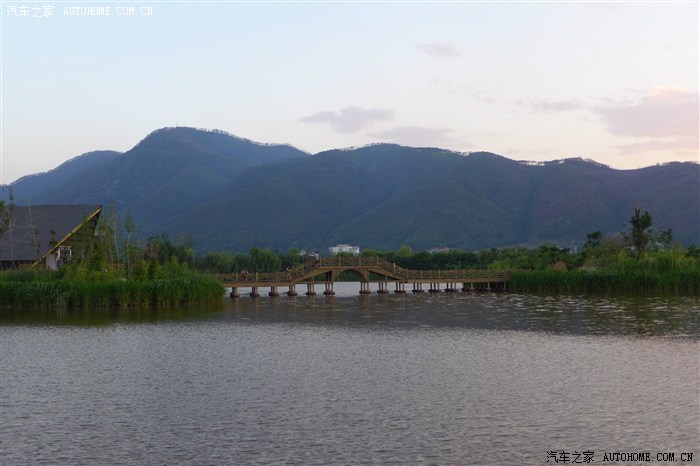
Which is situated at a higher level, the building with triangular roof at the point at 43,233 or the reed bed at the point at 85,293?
the building with triangular roof at the point at 43,233

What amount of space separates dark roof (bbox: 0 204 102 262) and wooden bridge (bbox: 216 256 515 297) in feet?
40.8

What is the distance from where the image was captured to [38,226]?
58938 mm

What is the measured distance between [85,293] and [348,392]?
105 feet

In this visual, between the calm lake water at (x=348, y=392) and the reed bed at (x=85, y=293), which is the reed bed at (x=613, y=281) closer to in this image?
the calm lake water at (x=348, y=392)

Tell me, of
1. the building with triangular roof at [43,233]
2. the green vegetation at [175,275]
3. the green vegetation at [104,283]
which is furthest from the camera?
the building with triangular roof at [43,233]

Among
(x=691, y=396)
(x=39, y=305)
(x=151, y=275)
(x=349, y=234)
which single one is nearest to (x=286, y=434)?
(x=691, y=396)

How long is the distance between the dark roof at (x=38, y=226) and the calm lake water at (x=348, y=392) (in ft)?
73.1

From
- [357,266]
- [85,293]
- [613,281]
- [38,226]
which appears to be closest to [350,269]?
[357,266]

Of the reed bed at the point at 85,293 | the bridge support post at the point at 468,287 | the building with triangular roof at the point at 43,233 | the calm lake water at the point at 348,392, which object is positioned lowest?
the calm lake water at the point at 348,392

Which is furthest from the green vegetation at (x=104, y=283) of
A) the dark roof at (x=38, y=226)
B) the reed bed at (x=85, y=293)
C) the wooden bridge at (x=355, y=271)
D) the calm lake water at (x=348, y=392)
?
the calm lake water at (x=348, y=392)

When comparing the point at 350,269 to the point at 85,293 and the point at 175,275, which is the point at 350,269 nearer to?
the point at 175,275

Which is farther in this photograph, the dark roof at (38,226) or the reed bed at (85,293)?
the dark roof at (38,226)

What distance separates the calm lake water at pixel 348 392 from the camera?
1434 centimetres

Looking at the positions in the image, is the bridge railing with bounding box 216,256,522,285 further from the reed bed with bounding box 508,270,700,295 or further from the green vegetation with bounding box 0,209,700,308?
the reed bed with bounding box 508,270,700,295
